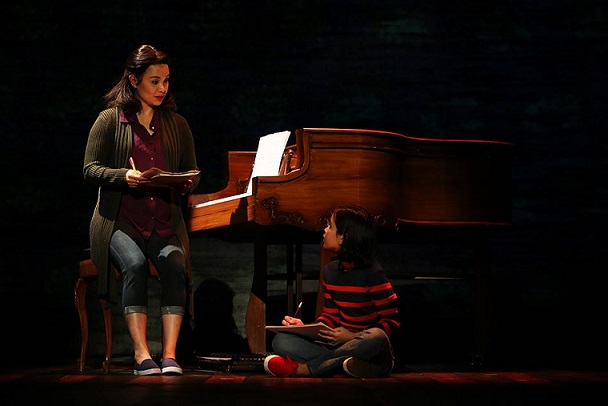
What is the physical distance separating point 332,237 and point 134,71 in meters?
1.09

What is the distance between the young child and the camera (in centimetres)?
403

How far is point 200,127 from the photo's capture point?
237 inches

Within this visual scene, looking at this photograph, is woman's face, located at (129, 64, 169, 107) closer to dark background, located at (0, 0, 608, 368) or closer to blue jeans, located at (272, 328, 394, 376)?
blue jeans, located at (272, 328, 394, 376)

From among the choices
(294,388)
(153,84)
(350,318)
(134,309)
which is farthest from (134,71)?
(294,388)

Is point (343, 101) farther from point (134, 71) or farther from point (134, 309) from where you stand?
point (134, 309)

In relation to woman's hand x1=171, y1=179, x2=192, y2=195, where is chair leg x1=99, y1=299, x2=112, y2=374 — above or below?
below

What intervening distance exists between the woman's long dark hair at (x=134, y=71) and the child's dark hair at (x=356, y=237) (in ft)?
3.20

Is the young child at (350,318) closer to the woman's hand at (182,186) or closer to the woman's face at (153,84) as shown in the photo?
the woman's hand at (182,186)

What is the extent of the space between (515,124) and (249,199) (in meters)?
2.31

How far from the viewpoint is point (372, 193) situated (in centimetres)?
435

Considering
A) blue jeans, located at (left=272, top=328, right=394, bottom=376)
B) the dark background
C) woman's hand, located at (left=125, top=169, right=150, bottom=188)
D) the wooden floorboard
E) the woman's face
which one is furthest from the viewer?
the dark background

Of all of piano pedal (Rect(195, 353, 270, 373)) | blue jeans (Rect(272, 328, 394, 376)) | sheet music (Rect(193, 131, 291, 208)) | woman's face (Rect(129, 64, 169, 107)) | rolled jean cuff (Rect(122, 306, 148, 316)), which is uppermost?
woman's face (Rect(129, 64, 169, 107))

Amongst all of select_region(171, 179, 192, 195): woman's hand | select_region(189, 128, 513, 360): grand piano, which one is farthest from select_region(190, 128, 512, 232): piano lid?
select_region(171, 179, 192, 195): woman's hand

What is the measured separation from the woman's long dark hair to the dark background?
5.22 ft
